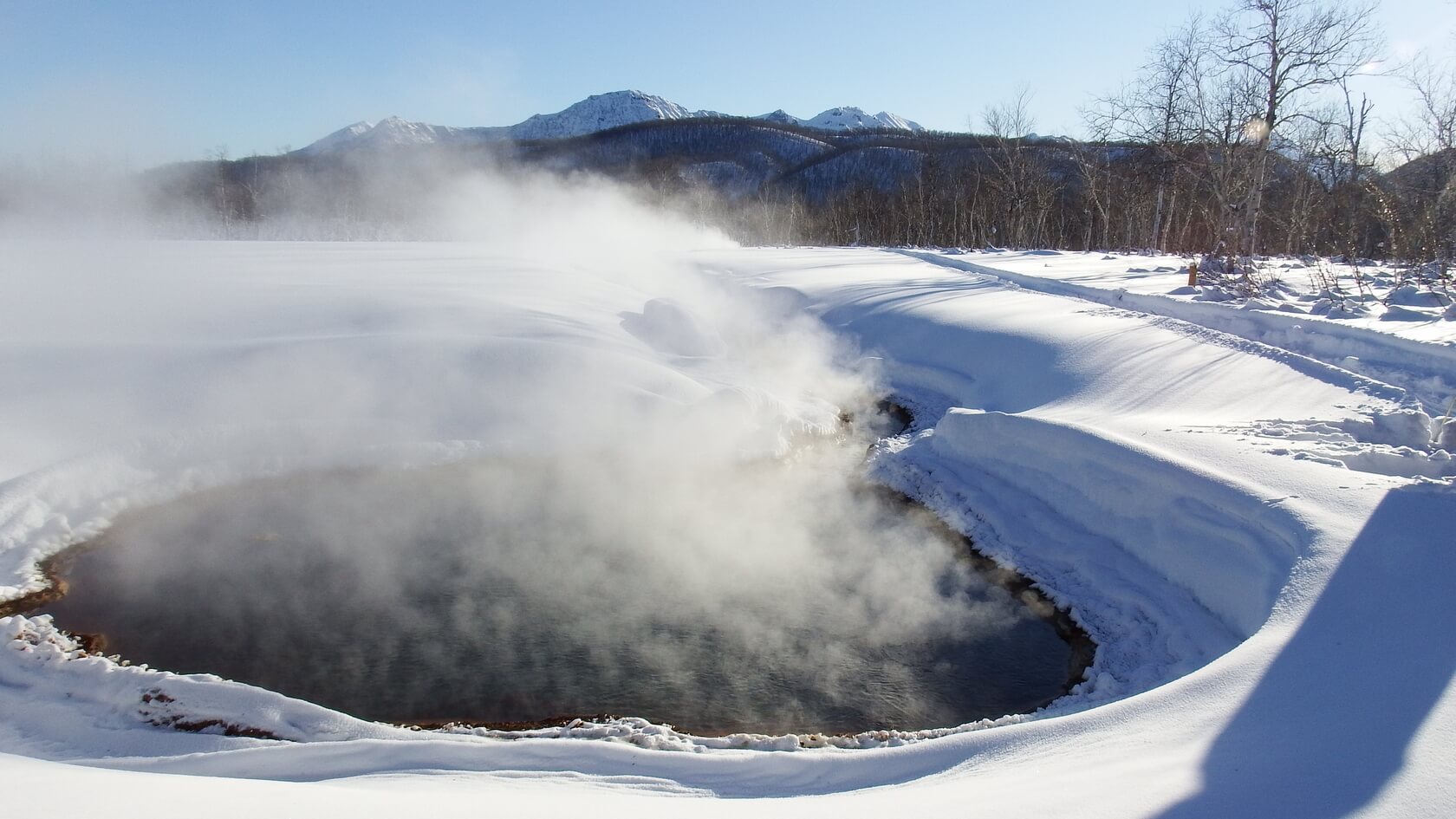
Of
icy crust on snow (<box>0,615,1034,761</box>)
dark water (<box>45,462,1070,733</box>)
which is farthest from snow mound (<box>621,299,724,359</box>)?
icy crust on snow (<box>0,615,1034,761</box>)

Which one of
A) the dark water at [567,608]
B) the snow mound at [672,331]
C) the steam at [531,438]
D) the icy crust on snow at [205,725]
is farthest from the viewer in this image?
the snow mound at [672,331]

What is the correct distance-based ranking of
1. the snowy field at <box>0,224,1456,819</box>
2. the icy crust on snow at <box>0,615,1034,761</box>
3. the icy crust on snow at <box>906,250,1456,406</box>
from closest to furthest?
the snowy field at <box>0,224,1456,819</box>
the icy crust on snow at <box>0,615,1034,761</box>
the icy crust on snow at <box>906,250,1456,406</box>

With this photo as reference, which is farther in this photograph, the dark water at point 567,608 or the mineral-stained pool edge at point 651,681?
the dark water at point 567,608

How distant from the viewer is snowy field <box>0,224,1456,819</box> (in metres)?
2.99

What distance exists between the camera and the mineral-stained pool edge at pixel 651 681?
171 inches

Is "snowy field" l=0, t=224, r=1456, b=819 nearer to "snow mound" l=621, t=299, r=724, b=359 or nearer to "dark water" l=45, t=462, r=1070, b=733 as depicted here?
"snow mound" l=621, t=299, r=724, b=359

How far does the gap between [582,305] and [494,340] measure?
3.07 meters

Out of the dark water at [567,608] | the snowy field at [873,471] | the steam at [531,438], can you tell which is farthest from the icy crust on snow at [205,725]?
the steam at [531,438]

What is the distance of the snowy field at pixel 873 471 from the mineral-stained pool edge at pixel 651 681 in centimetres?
17

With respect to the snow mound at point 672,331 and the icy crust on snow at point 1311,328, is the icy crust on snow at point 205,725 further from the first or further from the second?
the snow mound at point 672,331

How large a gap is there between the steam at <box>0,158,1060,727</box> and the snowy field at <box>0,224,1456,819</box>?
0.07 metres

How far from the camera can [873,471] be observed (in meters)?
8.59

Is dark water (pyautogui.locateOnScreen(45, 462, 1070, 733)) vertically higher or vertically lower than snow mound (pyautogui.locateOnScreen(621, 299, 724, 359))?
lower

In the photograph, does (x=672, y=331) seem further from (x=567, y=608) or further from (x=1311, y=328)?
(x=1311, y=328)
